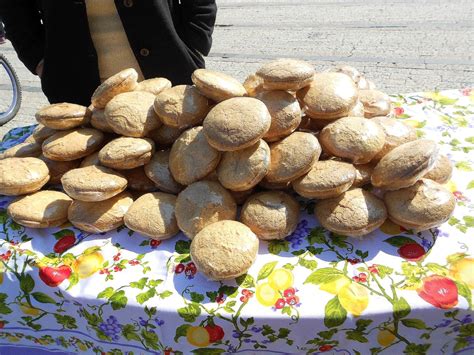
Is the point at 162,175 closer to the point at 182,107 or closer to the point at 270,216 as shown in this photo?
the point at 182,107

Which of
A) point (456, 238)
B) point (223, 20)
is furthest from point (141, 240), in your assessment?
point (223, 20)

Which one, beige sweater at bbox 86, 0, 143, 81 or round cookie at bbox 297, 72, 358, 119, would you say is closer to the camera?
round cookie at bbox 297, 72, 358, 119

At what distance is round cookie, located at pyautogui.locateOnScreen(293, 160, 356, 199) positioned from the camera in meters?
1.14

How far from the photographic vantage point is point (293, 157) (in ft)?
3.84

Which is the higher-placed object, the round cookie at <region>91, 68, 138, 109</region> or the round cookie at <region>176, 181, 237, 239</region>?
the round cookie at <region>91, 68, 138, 109</region>

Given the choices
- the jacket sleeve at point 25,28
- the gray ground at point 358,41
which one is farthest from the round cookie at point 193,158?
the gray ground at point 358,41

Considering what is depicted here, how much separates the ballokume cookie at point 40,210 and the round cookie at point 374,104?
1135 millimetres

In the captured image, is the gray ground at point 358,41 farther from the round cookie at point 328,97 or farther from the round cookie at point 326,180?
the round cookie at point 326,180

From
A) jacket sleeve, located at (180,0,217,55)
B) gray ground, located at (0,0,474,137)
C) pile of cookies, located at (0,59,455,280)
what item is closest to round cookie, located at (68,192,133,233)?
pile of cookies, located at (0,59,455,280)

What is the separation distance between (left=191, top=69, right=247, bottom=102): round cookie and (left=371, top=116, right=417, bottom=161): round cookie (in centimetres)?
49

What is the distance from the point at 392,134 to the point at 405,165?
24 centimetres

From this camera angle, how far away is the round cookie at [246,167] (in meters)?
1.16

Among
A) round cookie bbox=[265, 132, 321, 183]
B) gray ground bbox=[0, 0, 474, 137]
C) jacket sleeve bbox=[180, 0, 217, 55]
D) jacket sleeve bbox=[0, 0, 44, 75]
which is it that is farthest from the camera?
gray ground bbox=[0, 0, 474, 137]

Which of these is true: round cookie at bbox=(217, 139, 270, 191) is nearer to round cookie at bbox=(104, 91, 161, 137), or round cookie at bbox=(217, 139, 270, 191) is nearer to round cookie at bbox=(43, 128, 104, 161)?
round cookie at bbox=(104, 91, 161, 137)
